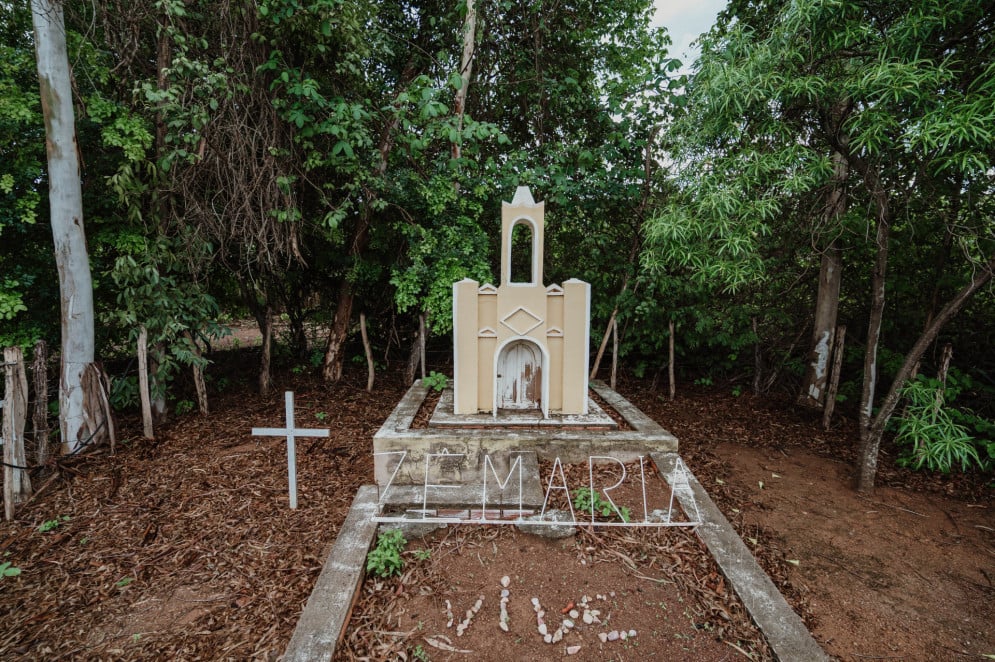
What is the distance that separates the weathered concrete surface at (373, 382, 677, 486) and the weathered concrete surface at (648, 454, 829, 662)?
2.30ft

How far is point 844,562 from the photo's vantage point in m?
3.59

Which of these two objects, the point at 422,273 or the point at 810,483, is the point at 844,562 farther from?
the point at 422,273

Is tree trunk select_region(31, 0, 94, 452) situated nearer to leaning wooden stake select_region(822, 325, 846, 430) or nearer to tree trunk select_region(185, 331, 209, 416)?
tree trunk select_region(185, 331, 209, 416)

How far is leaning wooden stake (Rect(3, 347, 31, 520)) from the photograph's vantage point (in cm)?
388

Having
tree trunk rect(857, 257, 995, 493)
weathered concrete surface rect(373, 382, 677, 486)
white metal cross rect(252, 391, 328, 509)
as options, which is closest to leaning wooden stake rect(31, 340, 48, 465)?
white metal cross rect(252, 391, 328, 509)

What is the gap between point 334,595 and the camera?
2.71 m

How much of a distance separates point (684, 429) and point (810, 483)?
180cm

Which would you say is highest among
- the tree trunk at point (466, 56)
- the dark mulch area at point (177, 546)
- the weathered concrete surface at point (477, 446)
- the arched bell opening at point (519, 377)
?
the tree trunk at point (466, 56)

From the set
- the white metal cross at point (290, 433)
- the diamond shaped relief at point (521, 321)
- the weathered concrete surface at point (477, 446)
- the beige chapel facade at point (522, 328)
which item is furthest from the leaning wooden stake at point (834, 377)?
the white metal cross at point (290, 433)

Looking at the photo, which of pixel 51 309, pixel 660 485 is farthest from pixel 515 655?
pixel 51 309

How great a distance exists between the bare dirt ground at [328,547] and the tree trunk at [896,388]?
265mm

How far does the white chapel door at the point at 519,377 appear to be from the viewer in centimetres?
513

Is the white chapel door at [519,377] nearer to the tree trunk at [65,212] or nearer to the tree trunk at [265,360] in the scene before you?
the tree trunk at [265,360]

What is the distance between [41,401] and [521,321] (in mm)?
5144
